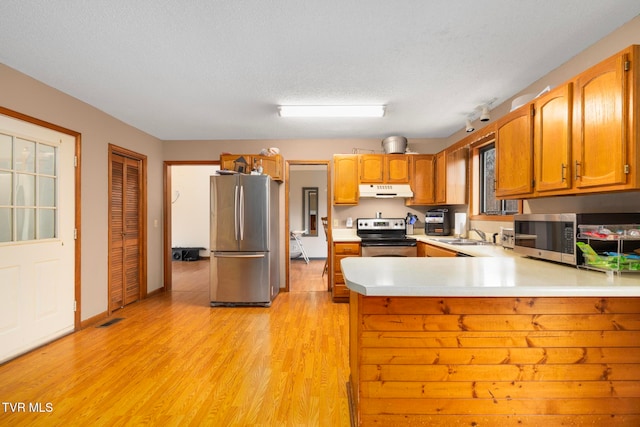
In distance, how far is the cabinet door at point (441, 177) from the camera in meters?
4.17

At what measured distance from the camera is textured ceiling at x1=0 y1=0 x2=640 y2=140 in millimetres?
1781

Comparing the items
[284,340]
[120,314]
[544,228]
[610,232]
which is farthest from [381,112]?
[120,314]

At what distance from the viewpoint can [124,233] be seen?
3.94m

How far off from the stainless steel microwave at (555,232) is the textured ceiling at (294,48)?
1.23m

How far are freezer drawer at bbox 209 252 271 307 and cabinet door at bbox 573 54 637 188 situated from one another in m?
3.25

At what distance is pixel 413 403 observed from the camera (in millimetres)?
1448

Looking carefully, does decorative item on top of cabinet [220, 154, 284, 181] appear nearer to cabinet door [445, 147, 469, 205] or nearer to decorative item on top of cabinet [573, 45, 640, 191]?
cabinet door [445, 147, 469, 205]

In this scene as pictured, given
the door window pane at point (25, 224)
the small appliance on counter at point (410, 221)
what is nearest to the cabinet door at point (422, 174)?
the small appliance on counter at point (410, 221)

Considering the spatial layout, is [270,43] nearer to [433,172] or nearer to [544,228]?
[544,228]

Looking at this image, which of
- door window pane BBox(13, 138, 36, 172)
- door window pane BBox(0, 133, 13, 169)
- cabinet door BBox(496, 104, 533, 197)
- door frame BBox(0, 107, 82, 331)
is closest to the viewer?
cabinet door BBox(496, 104, 533, 197)

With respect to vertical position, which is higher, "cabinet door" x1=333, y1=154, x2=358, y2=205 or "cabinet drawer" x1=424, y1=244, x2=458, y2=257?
"cabinet door" x1=333, y1=154, x2=358, y2=205

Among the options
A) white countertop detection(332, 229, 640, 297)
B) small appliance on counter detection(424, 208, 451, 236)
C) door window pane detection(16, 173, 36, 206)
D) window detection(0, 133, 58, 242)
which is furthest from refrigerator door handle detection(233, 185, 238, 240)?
small appliance on counter detection(424, 208, 451, 236)

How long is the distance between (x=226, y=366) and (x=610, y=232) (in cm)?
265

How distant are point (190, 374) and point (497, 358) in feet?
6.78
